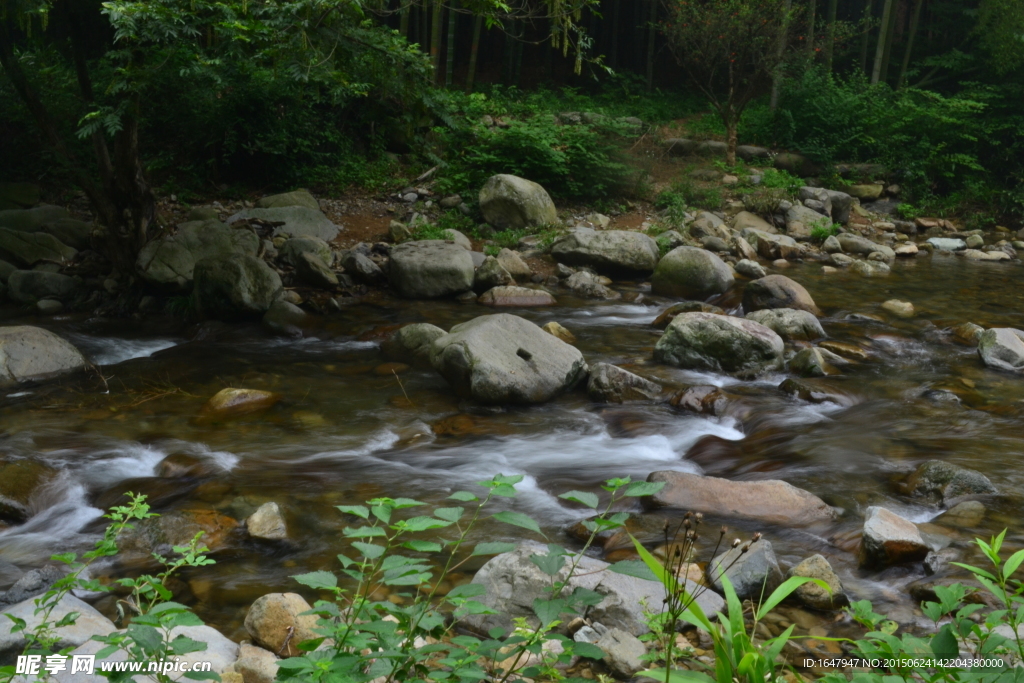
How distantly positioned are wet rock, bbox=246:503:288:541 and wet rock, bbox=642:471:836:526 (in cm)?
199

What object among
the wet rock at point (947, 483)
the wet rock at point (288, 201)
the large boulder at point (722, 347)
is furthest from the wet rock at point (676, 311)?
the wet rock at point (288, 201)

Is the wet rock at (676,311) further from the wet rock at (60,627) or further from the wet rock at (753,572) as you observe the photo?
the wet rock at (60,627)

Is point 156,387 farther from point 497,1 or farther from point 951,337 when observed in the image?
point 951,337

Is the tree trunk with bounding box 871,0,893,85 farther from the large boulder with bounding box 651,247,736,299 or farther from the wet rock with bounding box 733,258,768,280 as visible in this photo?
the large boulder with bounding box 651,247,736,299

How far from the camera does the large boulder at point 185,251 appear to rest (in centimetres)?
814

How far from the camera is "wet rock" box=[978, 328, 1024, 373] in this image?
22.2ft

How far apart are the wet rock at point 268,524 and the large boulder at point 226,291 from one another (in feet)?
14.5

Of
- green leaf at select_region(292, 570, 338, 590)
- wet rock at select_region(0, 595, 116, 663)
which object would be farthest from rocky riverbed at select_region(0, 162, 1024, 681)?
green leaf at select_region(292, 570, 338, 590)

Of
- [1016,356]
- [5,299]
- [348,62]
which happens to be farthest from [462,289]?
[1016,356]

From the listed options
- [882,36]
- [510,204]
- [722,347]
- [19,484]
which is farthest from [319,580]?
[882,36]

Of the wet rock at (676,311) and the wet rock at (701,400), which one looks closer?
the wet rock at (701,400)

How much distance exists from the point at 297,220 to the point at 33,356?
4845 millimetres

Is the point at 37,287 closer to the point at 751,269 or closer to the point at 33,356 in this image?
the point at 33,356

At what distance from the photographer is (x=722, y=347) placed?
6754mm
